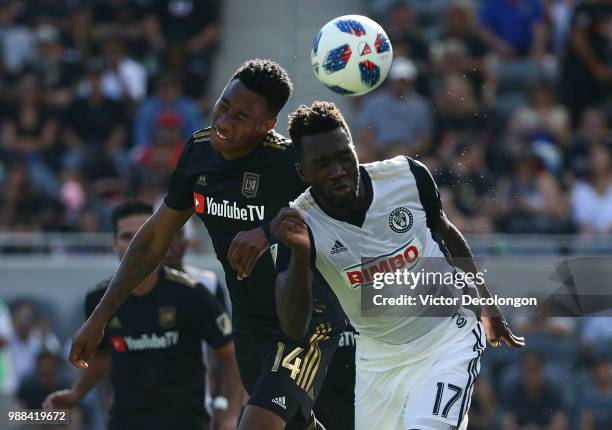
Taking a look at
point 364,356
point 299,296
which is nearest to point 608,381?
point 364,356

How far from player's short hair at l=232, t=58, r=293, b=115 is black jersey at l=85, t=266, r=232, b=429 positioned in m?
1.82

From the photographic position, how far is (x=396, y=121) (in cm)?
1367

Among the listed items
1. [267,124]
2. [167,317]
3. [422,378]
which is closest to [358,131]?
[167,317]

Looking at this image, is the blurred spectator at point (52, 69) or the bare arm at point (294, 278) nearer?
the bare arm at point (294, 278)

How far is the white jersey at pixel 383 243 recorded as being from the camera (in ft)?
22.0

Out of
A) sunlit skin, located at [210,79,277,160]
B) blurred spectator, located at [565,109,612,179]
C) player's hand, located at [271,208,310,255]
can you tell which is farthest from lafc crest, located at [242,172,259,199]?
blurred spectator, located at [565,109,612,179]

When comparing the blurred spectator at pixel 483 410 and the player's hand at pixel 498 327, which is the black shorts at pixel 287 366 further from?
the blurred spectator at pixel 483 410

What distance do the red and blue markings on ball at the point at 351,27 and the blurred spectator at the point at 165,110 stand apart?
7621 mm

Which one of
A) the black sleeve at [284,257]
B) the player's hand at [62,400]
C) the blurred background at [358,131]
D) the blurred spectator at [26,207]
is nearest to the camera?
the black sleeve at [284,257]

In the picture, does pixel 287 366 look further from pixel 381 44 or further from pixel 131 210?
pixel 131 210

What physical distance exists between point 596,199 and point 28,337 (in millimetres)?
6248

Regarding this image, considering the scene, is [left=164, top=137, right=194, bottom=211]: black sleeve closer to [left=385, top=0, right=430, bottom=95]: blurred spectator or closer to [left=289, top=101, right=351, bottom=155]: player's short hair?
[left=289, top=101, right=351, bottom=155]: player's short hair

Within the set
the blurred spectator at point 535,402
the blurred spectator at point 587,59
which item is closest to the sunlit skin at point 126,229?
the blurred spectator at point 535,402

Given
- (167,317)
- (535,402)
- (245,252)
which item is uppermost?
(245,252)
